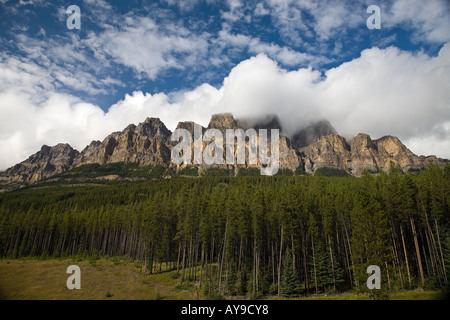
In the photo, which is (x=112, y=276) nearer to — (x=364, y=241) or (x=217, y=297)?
(x=217, y=297)

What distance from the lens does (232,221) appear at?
44.8 meters

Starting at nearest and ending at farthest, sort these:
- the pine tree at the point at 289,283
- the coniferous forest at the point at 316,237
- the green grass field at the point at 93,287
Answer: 1. the green grass field at the point at 93,287
2. the coniferous forest at the point at 316,237
3. the pine tree at the point at 289,283

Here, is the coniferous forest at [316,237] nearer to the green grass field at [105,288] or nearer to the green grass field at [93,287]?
the green grass field at [105,288]

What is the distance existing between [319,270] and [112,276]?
3921 centimetres

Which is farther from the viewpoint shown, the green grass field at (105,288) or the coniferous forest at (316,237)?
the coniferous forest at (316,237)

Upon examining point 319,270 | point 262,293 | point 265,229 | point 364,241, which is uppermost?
point 265,229

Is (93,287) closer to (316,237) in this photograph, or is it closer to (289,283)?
(289,283)

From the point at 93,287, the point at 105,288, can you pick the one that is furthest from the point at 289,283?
the point at 93,287

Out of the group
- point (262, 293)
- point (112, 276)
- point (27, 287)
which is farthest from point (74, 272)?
point (262, 293)

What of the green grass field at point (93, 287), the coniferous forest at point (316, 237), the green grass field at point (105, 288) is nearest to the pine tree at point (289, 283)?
the coniferous forest at point (316, 237)

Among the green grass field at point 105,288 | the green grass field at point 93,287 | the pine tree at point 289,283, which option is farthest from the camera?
the pine tree at point 289,283

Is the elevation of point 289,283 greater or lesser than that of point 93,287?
greater
